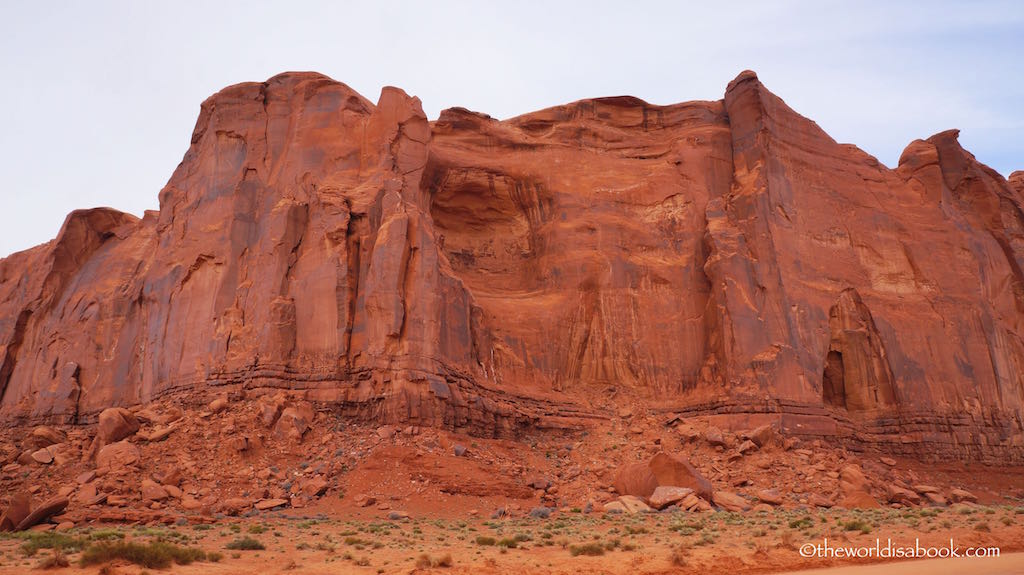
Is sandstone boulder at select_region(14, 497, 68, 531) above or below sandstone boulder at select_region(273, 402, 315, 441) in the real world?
below

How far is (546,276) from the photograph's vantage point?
124ft

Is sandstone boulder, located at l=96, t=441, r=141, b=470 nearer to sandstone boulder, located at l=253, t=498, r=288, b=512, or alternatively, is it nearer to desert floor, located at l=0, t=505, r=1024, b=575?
desert floor, located at l=0, t=505, r=1024, b=575

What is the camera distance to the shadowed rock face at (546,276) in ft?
99.2

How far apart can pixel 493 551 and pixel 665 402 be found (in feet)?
63.3

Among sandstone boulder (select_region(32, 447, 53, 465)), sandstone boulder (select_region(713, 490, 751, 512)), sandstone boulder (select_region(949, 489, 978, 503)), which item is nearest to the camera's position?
sandstone boulder (select_region(713, 490, 751, 512))

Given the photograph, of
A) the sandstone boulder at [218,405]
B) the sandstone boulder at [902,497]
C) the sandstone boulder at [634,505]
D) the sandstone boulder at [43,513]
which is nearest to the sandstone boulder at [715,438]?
the sandstone boulder at [902,497]

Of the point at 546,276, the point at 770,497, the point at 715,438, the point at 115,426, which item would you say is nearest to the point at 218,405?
the point at 115,426

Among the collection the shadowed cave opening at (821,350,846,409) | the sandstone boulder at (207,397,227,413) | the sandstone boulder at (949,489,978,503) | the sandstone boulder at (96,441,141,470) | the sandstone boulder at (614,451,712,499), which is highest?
the shadowed cave opening at (821,350,846,409)

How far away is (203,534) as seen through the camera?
63.2ft

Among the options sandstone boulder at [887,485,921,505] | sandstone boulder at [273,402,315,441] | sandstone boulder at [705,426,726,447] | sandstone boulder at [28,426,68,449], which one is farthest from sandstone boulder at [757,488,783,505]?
sandstone boulder at [28,426,68,449]

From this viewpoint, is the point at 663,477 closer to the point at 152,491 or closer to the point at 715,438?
the point at 715,438

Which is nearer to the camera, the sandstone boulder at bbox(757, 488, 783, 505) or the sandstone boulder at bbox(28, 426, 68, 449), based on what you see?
the sandstone boulder at bbox(757, 488, 783, 505)

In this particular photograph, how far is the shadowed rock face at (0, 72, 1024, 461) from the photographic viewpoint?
99.2ft

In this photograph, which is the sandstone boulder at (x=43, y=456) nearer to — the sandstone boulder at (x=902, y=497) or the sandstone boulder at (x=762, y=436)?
the sandstone boulder at (x=762, y=436)
